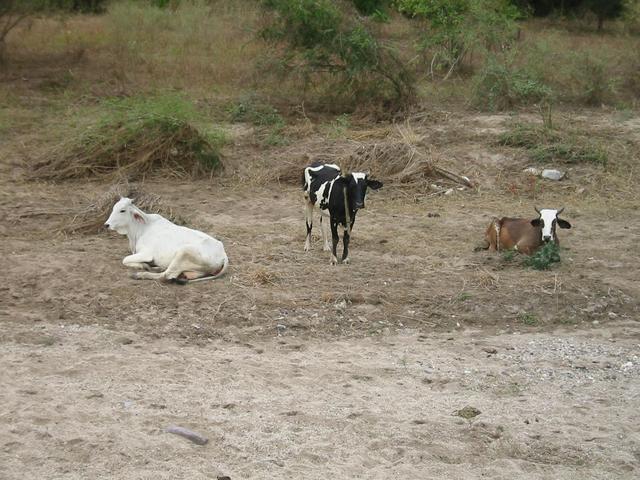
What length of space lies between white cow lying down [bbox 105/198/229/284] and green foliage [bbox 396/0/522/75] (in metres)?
11.4

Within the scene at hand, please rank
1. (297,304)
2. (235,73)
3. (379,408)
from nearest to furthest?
(379,408) → (297,304) → (235,73)

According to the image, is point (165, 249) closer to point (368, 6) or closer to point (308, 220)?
point (308, 220)

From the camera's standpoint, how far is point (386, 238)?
36.3ft

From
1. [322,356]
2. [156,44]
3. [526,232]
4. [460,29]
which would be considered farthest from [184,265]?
[156,44]

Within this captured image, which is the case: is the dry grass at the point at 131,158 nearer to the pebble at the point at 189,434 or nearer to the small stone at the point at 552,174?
the small stone at the point at 552,174

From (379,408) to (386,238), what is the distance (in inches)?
187

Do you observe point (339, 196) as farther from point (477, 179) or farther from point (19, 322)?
point (477, 179)

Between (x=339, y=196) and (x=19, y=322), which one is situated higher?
(x=339, y=196)

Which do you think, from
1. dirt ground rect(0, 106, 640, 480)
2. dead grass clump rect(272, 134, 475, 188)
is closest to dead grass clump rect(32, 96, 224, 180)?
dead grass clump rect(272, 134, 475, 188)

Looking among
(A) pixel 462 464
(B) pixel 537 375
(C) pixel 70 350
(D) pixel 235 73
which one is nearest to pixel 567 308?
(B) pixel 537 375

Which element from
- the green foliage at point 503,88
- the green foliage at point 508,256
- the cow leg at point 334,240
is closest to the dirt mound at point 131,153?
the cow leg at point 334,240

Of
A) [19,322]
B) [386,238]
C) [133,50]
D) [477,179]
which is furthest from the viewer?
[133,50]

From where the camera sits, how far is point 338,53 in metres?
17.5

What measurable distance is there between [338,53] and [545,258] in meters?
8.88
